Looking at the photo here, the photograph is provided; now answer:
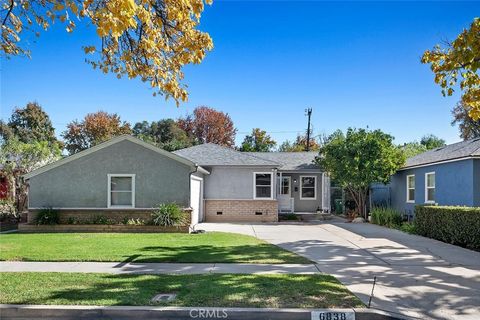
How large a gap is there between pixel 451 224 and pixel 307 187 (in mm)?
13485

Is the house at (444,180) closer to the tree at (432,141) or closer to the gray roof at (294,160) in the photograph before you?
the gray roof at (294,160)

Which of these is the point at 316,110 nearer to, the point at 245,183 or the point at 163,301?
the point at 245,183

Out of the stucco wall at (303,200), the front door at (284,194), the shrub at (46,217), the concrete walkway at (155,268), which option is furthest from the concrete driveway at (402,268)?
the stucco wall at (303,200)

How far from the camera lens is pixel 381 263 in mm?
10023

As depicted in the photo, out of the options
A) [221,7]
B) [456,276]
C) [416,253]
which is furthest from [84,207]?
[456,276]

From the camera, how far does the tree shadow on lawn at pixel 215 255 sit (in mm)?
9945

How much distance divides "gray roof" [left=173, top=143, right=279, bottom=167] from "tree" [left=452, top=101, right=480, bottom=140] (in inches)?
1216

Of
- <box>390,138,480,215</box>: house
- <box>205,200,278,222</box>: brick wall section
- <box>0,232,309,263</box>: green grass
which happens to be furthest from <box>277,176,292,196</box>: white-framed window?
<box>0,232,309,263</box>: green grass

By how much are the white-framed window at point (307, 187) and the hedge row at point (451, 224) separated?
10.7 metres

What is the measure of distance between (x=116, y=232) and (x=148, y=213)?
61.3 inches

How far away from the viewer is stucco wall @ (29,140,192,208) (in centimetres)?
1791

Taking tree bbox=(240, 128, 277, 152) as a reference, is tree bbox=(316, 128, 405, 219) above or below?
below

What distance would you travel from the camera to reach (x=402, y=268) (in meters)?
9.44

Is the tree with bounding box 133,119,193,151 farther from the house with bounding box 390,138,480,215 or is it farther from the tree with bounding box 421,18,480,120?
the tree with bounding box 421,18,480,120
